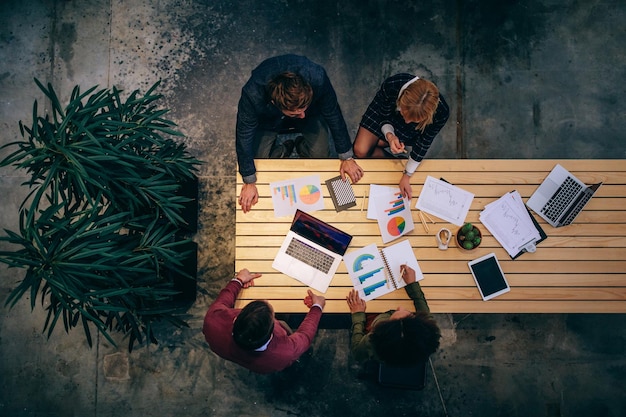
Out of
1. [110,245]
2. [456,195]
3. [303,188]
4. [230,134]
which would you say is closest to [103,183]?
[110,245]

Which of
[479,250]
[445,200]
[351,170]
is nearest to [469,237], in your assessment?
[479,250]

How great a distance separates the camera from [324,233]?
8.07 feet

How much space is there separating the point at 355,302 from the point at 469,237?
0.75 meters

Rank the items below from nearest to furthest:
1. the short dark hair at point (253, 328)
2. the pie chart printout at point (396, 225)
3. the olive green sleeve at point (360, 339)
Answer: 1. the short dark hair at point (253, 328)
2. the olive green sleeve at point (360, 339)
3. the pie chart printout at point (396, 225)

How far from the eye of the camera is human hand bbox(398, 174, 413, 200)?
250 centimetres

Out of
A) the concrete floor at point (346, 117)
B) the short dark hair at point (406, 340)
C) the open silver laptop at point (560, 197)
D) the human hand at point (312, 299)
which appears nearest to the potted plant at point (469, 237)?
the open silver laptop at point (560, 197)

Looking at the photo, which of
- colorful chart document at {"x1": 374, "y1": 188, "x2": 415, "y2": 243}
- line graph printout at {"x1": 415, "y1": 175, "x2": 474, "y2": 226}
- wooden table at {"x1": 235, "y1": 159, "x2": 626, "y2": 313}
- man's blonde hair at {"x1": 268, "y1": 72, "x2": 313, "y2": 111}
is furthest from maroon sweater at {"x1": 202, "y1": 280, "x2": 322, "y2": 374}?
man's blonde hair at {"x1": 268, "y1": 72, "x2": 313, "y2": 111}

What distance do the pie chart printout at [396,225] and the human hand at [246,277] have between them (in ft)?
2.68

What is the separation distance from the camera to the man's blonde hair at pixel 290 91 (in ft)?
7.06

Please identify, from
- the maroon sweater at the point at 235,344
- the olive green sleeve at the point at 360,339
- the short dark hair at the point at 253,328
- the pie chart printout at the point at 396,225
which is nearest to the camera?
the short dark hair at the point at 253,328

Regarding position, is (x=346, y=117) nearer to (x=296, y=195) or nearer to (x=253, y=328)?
(x=296, y=195)

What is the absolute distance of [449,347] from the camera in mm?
3295

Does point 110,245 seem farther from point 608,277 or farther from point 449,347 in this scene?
point 608,277

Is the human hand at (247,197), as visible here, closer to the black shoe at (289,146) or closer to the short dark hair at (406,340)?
the black shoe at (289,146)
